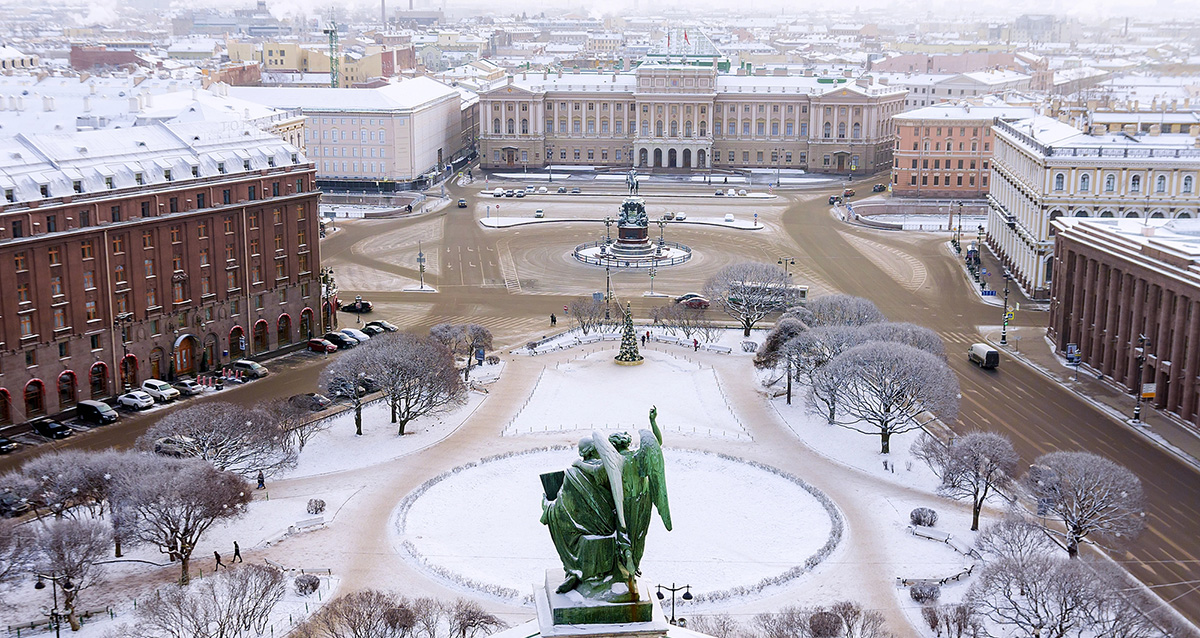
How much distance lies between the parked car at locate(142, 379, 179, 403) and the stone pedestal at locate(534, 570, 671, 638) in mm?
61138

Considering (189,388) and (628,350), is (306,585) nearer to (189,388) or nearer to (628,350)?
(189,388)

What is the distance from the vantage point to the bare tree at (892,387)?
7450 centimetres

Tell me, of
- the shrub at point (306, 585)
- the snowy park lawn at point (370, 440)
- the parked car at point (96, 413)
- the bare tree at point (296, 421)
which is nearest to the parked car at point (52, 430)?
the parked car at point (96, 413)

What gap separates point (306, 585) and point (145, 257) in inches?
1601

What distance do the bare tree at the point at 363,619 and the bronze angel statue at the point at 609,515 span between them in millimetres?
18892

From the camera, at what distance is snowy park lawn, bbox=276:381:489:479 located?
2913 inches

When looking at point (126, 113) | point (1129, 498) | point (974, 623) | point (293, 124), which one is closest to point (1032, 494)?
point (1129, 498)

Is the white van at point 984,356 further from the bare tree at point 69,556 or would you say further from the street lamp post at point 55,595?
the street lamp post at point 55,595

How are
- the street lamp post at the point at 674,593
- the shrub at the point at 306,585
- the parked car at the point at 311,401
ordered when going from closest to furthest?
the street lamp post at the point at 674,593 → the shrub at the point at 306,585 → the parked car at the point at 311,401

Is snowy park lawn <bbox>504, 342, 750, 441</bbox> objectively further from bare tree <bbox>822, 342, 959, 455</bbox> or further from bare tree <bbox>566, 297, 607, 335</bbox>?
bare tree <bbox>822, 342, 959, 455</bbox>

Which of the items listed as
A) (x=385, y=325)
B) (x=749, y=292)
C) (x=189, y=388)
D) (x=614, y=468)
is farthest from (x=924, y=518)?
(x=385, y=325)

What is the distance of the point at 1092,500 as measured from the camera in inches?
2346

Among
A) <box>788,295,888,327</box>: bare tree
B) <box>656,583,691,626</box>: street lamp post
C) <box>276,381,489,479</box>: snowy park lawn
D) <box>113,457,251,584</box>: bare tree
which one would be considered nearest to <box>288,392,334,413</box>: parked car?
<box>276,381,489,479</box>: snowy park lawn

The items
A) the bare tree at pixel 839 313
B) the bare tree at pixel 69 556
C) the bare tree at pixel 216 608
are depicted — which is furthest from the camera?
the bare tree at pixel 839 313
